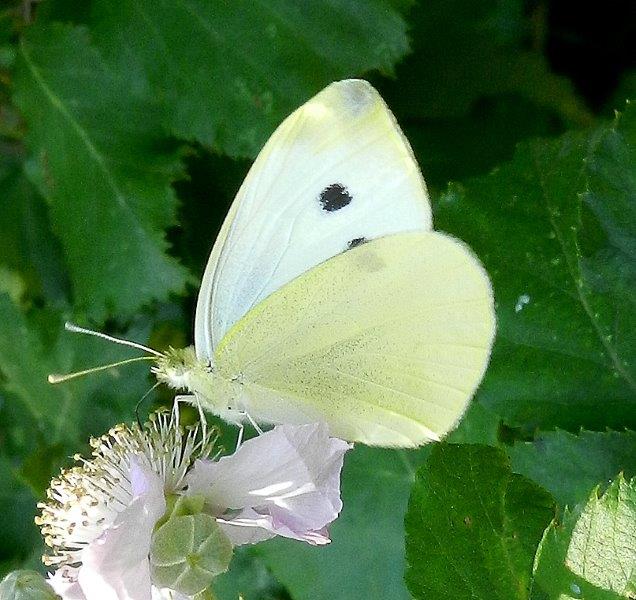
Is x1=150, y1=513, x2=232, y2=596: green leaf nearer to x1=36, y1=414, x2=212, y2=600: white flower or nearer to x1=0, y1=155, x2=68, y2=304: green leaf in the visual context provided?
x1=36, y1=414, x2=212, y2=600: white flower

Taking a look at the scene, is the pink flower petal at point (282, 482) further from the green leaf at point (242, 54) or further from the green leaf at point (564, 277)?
the green leaf at point (242, 54)

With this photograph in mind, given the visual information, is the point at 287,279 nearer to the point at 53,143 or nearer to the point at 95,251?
the point at 95,251

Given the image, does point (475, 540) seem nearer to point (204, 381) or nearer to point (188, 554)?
point (188, 554)

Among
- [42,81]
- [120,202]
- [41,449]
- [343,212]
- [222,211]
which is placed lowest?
[41,449]

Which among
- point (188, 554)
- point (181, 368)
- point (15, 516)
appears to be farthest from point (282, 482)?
point (15, 516)

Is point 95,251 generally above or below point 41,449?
above

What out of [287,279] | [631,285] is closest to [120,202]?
[287,279]
